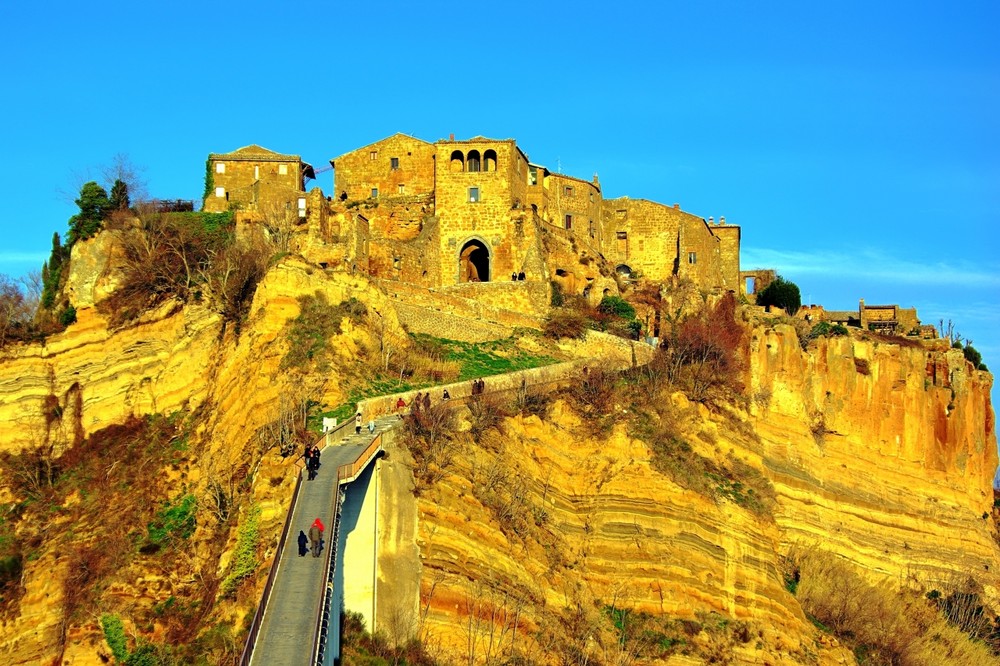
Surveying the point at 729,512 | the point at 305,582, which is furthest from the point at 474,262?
the point at 305,582

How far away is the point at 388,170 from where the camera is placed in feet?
198

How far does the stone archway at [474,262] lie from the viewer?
5822cm

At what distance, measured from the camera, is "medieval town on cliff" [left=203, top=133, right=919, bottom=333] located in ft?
180

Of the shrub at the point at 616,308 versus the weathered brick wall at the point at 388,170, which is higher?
the weathered brick wall at the point at 388,170

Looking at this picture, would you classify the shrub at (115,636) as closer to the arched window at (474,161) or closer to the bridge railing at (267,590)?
the bridge railing at (267,590)

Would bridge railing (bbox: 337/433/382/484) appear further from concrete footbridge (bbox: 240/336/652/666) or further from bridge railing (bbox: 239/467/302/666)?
bridge railing (bbox: 239/467/302/666)

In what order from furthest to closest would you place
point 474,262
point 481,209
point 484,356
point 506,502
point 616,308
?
point 474,262
point 616,308
point 481,209
point 484,356
point 506,502

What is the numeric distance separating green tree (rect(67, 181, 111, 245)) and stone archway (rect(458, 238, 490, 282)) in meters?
14.6

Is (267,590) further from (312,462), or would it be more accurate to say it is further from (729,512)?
(729,512)

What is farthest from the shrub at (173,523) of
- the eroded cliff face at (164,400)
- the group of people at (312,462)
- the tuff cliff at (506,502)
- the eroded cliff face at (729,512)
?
the group of people at (312,462)

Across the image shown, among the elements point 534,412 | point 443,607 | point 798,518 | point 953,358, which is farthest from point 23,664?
point 953,358

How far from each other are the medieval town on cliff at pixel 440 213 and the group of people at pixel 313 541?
24.4 m

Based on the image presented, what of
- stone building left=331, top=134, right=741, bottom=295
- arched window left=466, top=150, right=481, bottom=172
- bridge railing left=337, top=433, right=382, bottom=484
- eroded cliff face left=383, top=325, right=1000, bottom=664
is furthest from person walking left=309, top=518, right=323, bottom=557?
arched window left=466, top=150, right=481, bottom=172

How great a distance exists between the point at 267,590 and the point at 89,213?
26484 mm
